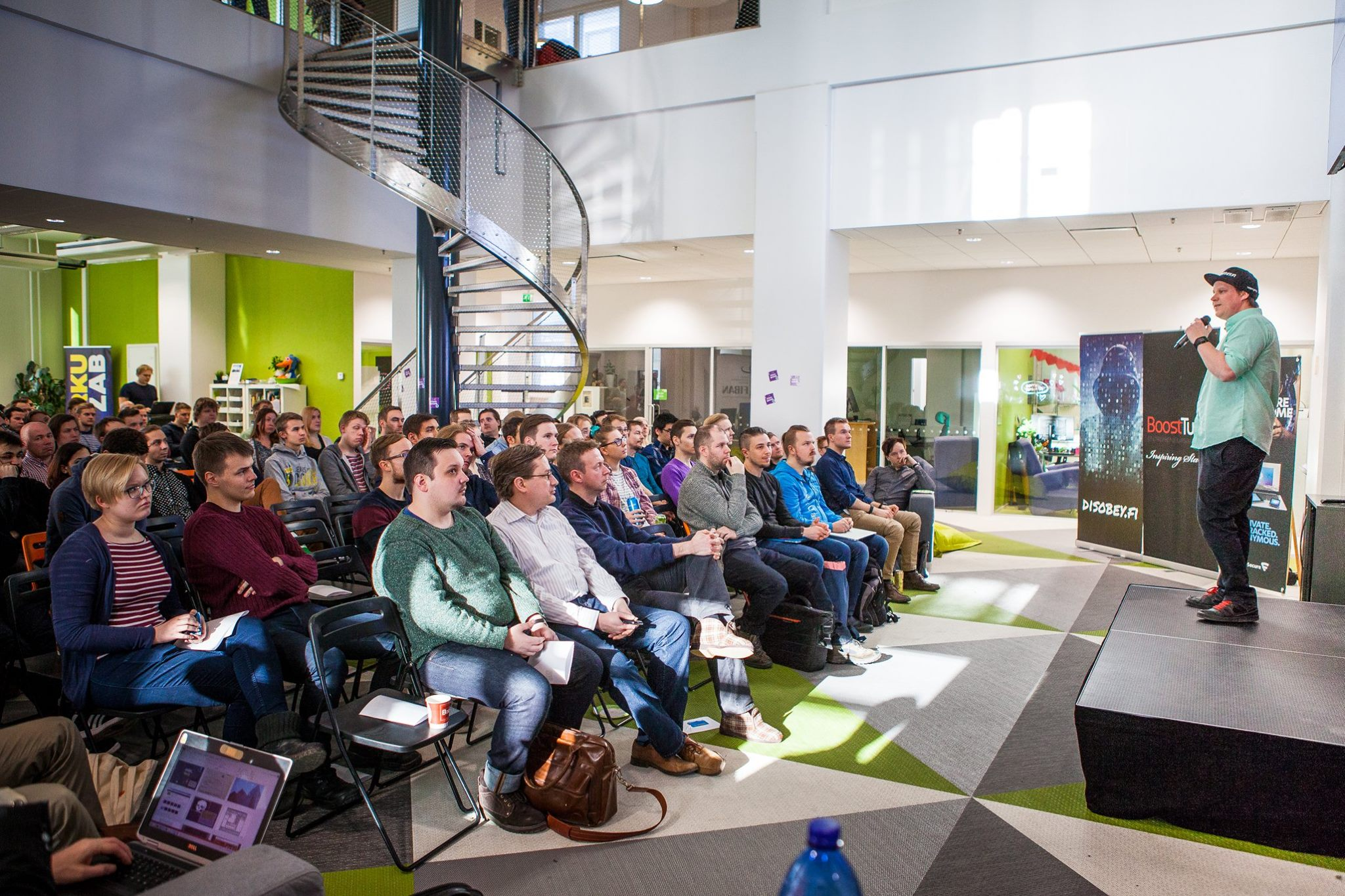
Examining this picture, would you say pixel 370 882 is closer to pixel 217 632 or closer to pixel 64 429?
pixel 217 632

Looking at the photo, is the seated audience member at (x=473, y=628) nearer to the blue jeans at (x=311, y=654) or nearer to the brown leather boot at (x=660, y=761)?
the blue jeans at (x=311, y=654)

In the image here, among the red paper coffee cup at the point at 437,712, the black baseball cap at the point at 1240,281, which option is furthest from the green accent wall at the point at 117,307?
the black baseball cap at the point at 1240,281

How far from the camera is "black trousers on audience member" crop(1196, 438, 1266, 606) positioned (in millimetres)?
4137

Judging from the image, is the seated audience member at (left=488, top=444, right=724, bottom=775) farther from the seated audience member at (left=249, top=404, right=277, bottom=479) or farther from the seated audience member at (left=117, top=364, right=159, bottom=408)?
the seated audience member at (left=117, top=364, right=159, bottom=408)

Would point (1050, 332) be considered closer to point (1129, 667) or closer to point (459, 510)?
point (1129, 667)

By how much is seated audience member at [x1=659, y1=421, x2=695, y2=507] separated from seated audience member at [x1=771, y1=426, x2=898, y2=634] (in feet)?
2.18

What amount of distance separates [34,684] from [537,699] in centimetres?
205

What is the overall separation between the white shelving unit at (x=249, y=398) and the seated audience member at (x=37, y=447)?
7.85 meters

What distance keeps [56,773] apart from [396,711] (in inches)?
39.3

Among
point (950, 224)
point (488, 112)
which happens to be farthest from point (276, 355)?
point (950, 224)

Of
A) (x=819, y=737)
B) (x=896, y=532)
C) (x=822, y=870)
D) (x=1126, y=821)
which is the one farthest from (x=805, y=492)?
(x=822, y=870)

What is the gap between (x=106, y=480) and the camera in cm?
328

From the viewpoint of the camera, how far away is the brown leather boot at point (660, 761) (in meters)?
3.75

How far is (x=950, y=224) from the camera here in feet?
28.9
